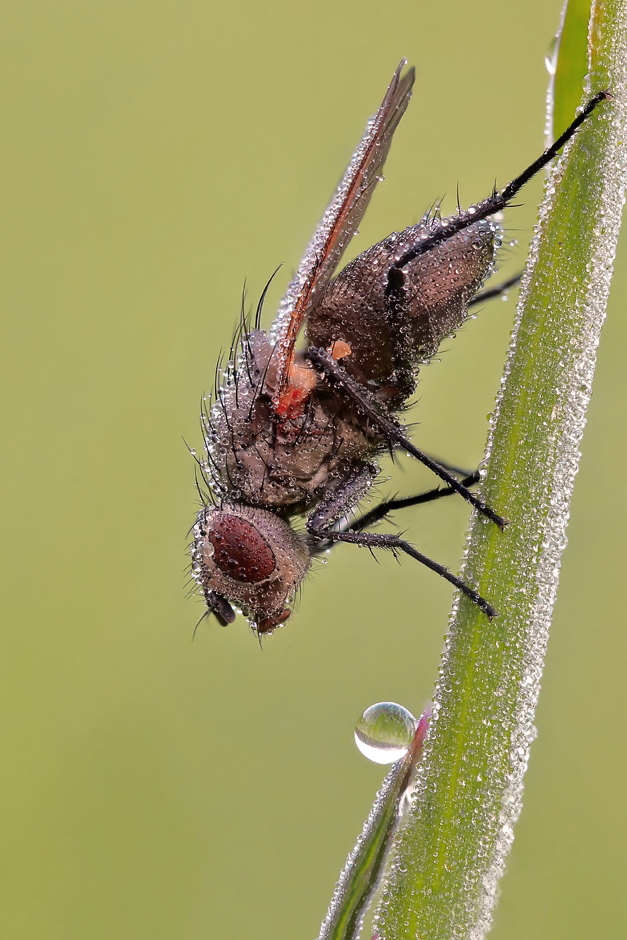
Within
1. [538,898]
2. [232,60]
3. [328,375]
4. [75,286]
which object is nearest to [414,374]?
[328,375]

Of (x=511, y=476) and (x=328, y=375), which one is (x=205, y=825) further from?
(x=511, y=476)

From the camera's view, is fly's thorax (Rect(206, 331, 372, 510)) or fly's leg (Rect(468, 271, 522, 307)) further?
fly's leg (Rect(468, 271, 522, 307))

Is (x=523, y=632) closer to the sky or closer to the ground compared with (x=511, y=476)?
closer to the ground

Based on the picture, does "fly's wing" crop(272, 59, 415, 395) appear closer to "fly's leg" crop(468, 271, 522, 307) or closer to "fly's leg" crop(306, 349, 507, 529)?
"fly's leg" crop(306, 349, 507, 529)

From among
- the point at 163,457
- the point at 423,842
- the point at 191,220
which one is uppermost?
the point at 191,220

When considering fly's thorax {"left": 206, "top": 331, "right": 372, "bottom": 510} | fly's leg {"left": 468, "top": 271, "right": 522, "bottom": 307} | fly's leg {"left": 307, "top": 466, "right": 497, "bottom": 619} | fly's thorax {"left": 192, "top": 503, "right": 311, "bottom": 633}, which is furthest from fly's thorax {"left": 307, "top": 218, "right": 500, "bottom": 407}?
fly's thorax {"left": 192, "top": 503, "right": 311, "bottom": 633}

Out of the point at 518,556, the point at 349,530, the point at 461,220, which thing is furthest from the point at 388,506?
the point at 518,556

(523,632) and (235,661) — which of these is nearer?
(523,632)

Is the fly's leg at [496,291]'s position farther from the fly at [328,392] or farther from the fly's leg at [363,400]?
the fly's leg at [363,400]
